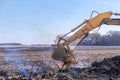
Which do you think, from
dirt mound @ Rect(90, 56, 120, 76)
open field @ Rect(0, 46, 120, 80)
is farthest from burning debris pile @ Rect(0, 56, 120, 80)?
open field @ Rect(0, 46, 120, 80)

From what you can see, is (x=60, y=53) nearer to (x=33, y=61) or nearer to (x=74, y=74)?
(x=74, y=74)

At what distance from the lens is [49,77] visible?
16891mm

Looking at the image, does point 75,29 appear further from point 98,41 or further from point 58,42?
point 98,41

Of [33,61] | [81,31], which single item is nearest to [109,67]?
[81,31]

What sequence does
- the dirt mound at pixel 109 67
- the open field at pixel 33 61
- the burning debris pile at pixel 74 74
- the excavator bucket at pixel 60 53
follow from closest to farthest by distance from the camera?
the burning debris pile at pixel 74 74, the dirt mound at pixel 109 67, the excavator bucket at pixel 60 53, the open field at pixel 33 61

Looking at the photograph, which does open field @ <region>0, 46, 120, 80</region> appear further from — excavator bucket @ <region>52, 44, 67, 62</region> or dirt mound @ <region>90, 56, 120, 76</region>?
dirt mound @ <region>90, 56, 120, 76</region>

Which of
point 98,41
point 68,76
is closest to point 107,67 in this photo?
point 68,76

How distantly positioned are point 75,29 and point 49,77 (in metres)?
3.84

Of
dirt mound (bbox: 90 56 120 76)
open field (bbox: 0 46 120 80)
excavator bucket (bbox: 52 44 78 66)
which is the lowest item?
open field (bbox: 0 46 120 80)

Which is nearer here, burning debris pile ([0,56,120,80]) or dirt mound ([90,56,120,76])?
burning debris pile ([0,56,120,80])

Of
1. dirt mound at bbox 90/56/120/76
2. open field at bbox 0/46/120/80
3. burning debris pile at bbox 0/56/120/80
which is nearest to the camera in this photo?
burning debris pile at bbox 0/56/120/80

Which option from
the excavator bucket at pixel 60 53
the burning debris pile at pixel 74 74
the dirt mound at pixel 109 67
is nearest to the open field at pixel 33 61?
the burning debris pile at pixel 74 74

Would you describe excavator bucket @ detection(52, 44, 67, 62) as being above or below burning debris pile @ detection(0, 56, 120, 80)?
above

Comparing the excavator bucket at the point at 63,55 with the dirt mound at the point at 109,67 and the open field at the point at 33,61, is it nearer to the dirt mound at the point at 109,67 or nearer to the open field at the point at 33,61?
the open field at the point at 33,61
